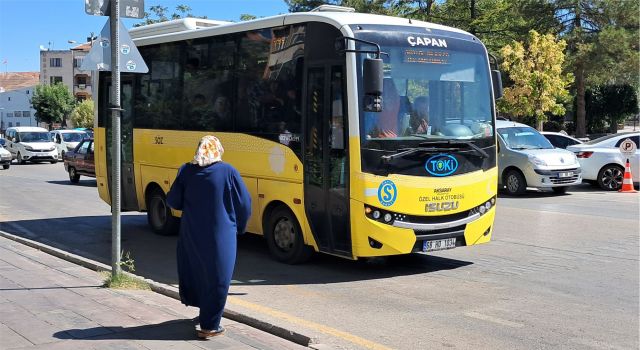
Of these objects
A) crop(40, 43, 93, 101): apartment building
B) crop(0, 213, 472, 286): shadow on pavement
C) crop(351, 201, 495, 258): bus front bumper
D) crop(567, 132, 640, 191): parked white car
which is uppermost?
crop(40, 43, 93, 101): apartment building

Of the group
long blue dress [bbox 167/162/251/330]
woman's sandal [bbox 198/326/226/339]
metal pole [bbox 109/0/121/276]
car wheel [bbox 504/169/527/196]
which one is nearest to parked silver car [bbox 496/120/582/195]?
car wheel [bbox 504/169/527/196]

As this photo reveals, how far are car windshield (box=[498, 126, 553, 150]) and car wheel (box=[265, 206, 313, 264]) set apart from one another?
1029cm

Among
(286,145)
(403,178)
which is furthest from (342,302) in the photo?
(286,145)

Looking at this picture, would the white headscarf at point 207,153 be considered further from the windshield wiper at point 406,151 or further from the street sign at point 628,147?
the street sign at point 628,147

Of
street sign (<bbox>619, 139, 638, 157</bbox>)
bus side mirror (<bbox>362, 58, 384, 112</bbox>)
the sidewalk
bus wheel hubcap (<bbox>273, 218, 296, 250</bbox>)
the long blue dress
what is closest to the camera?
the sidewalk

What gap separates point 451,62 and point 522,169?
932 cm

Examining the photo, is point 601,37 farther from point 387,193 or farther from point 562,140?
point 387,193

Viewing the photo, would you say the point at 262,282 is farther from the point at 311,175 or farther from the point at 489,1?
the point at 489,1

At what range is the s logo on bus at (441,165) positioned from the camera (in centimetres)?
783

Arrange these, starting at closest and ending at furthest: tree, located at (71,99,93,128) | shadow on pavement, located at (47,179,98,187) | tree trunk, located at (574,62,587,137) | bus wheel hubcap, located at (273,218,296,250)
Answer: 1. bus wheel hubcap, located at (273,218,296,250)
2. shadow on pavement, located at (47,179,98,187)
3. tree trunk, located at (574,62,587,137)
4. tree, located at (71,99,93,128)

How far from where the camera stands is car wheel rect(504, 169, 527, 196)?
55.5ft

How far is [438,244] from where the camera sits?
313 inches

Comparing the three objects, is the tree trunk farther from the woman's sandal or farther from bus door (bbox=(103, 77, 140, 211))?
the woman's sandal

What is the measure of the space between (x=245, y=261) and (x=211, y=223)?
13.2 feet
